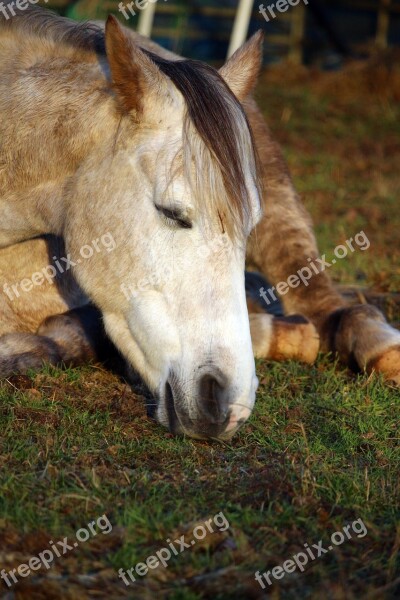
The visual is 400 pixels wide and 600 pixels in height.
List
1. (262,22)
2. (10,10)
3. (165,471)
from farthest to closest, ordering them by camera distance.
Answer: (262,22) → (10,10) → (165,471)

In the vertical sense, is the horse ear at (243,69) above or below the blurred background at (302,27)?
above

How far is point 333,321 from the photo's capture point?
15.2 ft

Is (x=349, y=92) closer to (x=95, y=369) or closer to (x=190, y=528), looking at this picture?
(x=95, y=369)

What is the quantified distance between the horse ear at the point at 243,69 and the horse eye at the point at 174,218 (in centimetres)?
84

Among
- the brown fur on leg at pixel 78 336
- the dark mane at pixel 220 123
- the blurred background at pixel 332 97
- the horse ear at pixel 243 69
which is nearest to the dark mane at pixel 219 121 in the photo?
the dark mane at pixel 220 123

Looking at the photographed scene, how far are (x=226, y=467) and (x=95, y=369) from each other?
1216 millimetres

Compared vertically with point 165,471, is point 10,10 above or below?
above

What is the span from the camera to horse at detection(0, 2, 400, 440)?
121 inches

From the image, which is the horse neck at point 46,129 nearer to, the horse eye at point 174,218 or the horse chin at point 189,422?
the horse eye at point 174,218

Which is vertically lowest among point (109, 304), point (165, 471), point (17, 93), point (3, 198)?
point (165, 471)

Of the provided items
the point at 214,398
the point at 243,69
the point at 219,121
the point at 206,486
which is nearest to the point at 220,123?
the point at 219,121

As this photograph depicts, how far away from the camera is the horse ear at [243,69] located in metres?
3.71

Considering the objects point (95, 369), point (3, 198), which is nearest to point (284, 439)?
point (95, 369)

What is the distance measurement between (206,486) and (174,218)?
946mm
